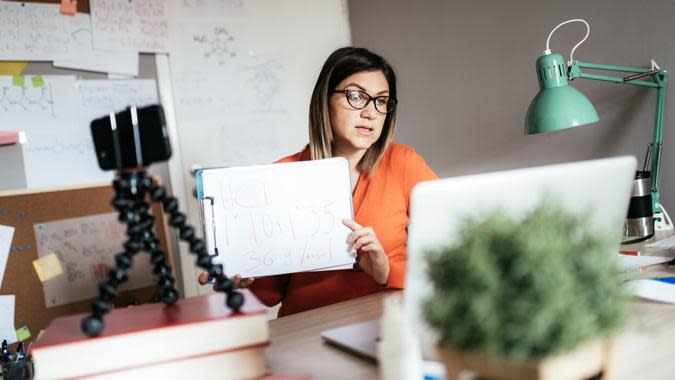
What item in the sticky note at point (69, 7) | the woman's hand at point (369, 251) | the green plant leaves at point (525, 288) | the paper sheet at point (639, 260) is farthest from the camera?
the sticky note at point (69, 7)

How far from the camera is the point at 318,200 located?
1353 mm

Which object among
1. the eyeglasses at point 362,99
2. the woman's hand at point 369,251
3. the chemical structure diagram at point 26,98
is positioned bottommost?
the woman's hand at point 369,251

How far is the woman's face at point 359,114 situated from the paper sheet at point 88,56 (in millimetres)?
1225

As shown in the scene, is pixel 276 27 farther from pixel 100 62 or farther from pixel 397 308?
pixel 397 308

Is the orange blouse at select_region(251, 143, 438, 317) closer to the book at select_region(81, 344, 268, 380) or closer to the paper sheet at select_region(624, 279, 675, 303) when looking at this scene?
the paper sheet at select_region(624, 279, 675, 303)

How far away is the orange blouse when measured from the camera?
4.77ft

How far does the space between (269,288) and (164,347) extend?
0.82 meters

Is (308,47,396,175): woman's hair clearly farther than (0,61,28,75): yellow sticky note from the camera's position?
No

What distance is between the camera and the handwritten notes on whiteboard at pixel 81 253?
210 centimetres

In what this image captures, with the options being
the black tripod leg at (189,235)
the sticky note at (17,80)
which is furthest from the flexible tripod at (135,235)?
the sticky note at (17,80)

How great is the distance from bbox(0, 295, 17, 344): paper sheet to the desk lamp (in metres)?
1.82

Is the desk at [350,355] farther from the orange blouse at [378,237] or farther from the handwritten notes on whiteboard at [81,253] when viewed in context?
the handwritten notes on whiteboard at [81,253]

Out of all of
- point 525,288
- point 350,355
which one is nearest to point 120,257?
point 350,355

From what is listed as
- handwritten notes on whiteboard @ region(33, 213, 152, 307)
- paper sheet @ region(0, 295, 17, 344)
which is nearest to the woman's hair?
handwritten notes on whiteboard @ region(33, 213, 152, 307)
